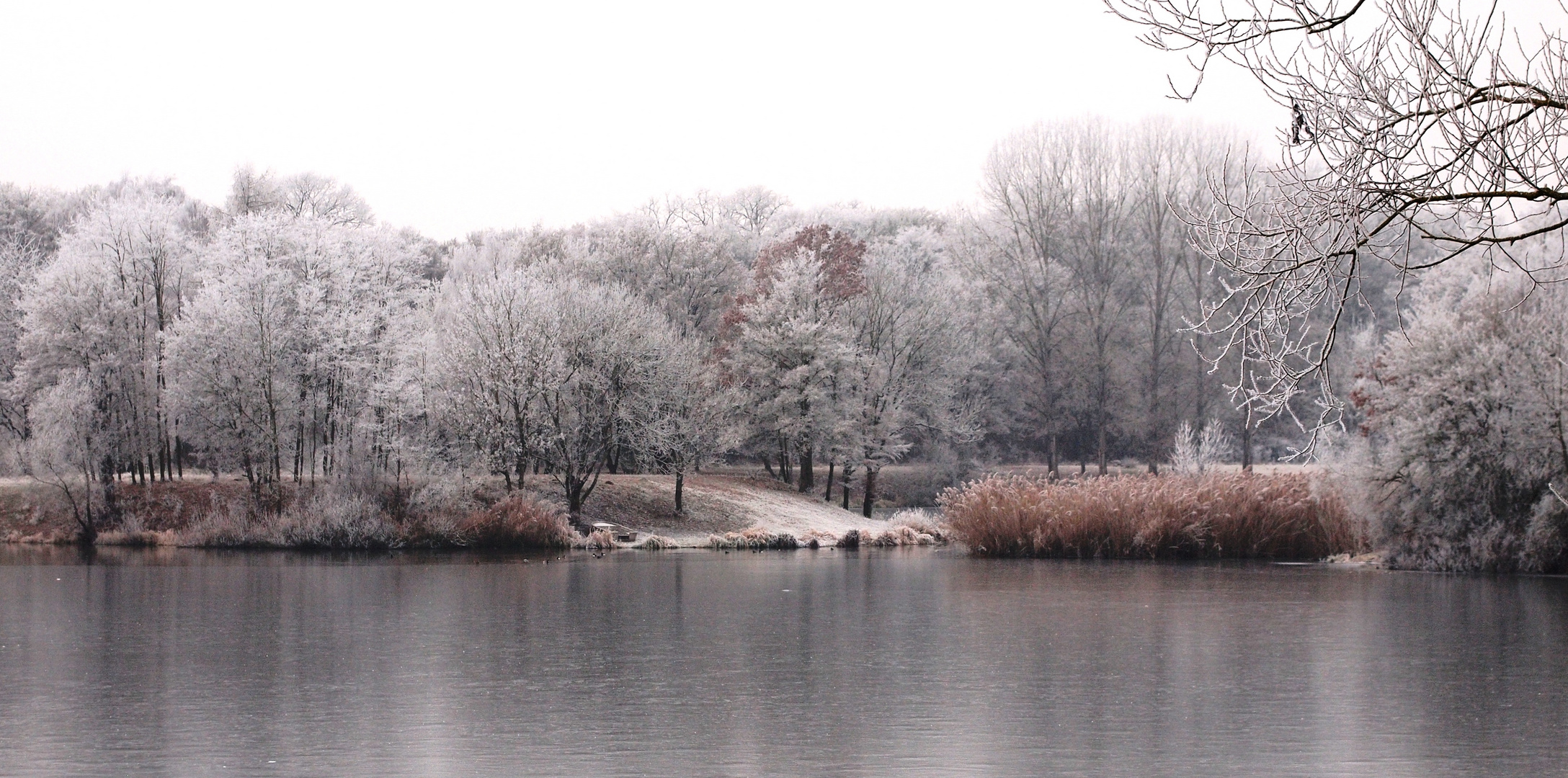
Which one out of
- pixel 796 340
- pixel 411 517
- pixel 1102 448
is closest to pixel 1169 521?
pixel 411 517

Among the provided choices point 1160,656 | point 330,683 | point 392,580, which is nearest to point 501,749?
point 330,683

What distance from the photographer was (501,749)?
9.59 m

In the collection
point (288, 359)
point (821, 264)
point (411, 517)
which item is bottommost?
point (411, 517)

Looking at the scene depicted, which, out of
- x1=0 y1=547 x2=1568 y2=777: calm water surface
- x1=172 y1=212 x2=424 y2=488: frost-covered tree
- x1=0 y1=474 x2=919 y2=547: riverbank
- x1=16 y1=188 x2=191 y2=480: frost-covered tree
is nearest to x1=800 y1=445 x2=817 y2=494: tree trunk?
x1=0 y1=474 x2=919 y2=547: riverbank

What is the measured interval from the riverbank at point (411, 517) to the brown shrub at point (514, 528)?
3 centimetres

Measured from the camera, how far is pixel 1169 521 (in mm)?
31109

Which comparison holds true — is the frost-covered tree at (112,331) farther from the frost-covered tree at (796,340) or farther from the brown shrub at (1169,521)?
the brown shrub at (1169,521)

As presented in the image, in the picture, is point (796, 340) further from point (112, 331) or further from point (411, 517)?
point (112, 331)

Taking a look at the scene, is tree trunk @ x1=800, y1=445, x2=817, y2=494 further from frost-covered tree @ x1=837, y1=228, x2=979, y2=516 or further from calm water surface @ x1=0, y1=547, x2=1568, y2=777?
calm water surface @ x1=0, y1=547, x2=1568, y2=777

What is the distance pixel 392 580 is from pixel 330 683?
508 inches

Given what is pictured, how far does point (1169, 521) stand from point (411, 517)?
61.5ft

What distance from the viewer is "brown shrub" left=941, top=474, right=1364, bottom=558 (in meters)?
30.7

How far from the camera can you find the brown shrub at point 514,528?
36.4 metres

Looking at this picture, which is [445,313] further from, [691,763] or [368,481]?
[691,763]
